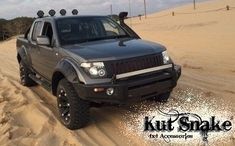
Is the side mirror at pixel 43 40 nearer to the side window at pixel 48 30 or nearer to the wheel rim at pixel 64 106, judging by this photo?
the side window at pixel 48 30

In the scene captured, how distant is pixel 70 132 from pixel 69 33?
6.18ft

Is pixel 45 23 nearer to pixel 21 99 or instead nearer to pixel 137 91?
pixel 21 99

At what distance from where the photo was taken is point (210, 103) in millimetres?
6879

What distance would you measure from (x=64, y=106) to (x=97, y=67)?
3.44 feet

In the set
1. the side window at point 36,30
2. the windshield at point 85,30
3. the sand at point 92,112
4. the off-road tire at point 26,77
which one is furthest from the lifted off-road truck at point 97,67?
the off-road tire at point 26,77

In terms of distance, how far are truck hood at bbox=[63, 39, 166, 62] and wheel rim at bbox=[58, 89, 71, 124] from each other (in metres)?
0.68

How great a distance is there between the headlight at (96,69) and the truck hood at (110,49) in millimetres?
73

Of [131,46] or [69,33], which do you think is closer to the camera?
[131,46]

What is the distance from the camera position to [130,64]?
571cm

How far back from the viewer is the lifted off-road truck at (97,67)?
18.3 feet

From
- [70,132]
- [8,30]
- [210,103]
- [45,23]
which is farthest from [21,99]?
[8,30]

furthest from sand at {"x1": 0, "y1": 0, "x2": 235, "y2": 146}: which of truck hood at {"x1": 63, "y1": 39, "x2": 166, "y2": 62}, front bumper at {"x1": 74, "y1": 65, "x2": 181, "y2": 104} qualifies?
truck hood at {"x1": 63, "y1": 39, "x2": 166, "y2": 62}

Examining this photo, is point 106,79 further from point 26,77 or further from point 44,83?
point 26,77

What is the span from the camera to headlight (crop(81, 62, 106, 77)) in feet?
18.5
